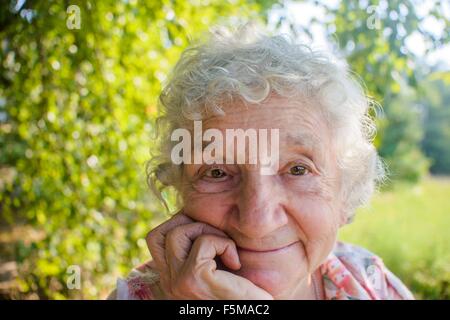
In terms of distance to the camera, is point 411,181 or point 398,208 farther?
point 411,181

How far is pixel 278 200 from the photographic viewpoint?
137 centimetres

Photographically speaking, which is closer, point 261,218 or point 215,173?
point 261,218

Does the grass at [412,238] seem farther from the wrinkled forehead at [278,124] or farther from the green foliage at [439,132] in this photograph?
the green foliage at [439,132]

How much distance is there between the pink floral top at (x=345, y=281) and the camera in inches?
68.7

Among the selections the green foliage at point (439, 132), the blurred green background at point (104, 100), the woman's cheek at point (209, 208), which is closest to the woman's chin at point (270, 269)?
the woman's cheek at point (209, 208)

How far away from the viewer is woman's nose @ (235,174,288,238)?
133 cm

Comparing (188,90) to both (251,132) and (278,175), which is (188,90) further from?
(278,175)

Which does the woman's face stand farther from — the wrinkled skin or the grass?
the grass

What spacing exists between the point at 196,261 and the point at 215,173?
1.00 feet

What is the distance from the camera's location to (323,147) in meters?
1.46

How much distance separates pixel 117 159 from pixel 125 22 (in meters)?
0.97

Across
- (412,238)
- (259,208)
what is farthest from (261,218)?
(412,238)

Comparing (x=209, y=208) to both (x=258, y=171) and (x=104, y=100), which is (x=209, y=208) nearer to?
(x=258, y=171)

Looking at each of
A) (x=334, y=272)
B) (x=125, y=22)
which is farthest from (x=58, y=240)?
(x=334, y=272)
